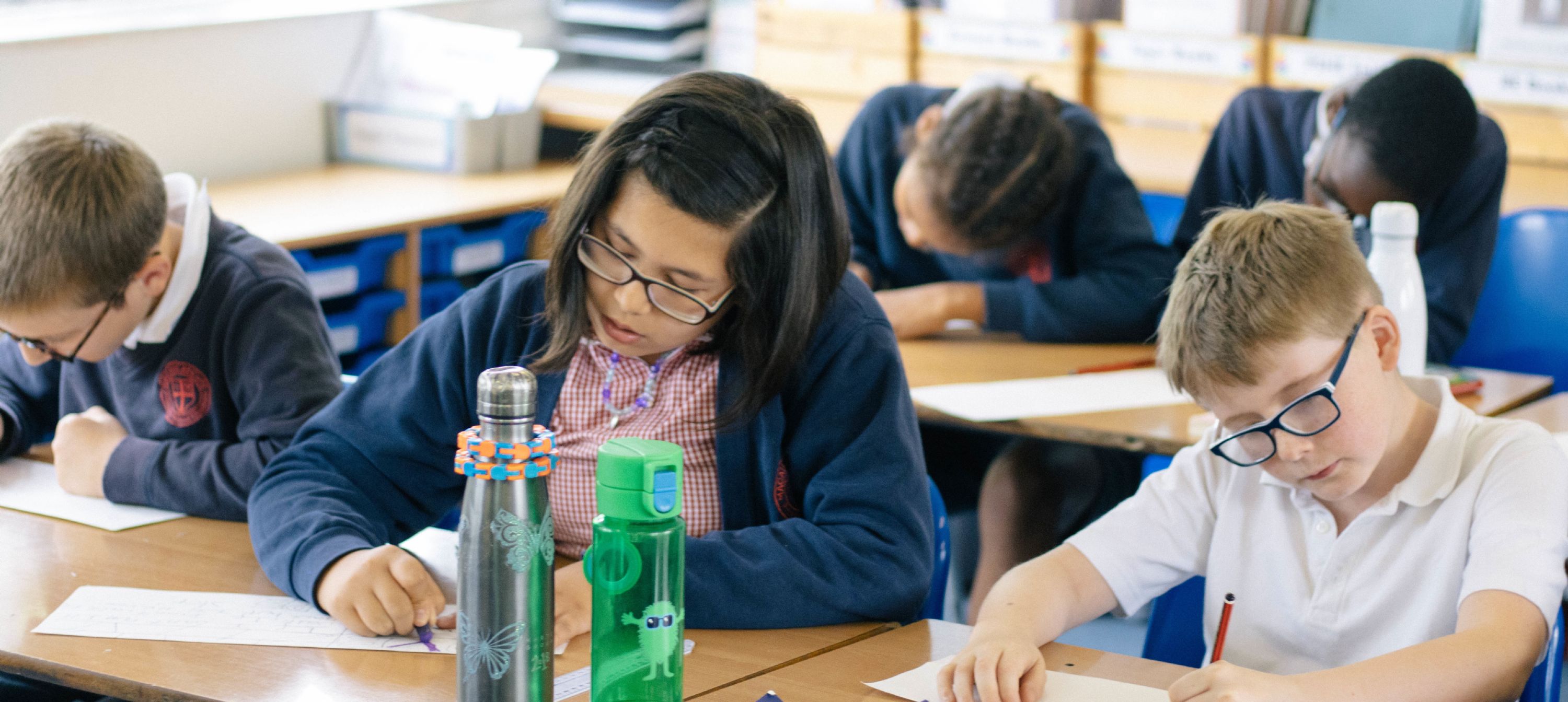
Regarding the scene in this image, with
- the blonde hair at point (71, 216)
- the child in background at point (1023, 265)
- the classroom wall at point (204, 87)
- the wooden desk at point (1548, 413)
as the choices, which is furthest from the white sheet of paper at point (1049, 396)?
the classroom wall at point (204, 87)

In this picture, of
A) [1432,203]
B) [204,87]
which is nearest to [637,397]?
[1432,203]

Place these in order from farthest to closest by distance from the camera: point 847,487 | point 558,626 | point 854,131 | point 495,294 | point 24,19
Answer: point 24,19 → point 854,131 → point 495,294 → point 847,487 → point 558,626

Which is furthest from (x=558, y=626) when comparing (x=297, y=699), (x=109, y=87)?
(x=109, y=87)

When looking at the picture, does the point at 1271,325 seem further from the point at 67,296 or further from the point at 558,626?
the point at 67,296

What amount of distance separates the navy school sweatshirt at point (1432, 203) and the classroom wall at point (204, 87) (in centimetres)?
207

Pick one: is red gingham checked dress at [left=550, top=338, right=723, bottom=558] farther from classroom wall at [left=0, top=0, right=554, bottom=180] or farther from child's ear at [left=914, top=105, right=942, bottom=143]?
classroom wall at [left=0, top=0, right=554, bottom=180]

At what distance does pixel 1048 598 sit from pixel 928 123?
1370 mm

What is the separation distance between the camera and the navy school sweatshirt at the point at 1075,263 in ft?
8.14

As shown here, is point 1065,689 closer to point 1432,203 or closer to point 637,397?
point 637,397

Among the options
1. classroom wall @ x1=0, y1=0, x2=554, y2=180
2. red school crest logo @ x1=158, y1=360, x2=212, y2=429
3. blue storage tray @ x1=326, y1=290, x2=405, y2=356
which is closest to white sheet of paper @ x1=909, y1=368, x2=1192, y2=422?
red school crest logo @ x1=158, y1=360, x2=212, y2=429

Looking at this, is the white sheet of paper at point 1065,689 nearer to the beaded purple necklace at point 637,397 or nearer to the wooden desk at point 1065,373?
the beaded purple necklace at point 637,397

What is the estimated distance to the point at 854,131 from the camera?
2840mm

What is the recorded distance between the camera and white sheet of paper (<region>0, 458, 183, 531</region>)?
5.03 ft

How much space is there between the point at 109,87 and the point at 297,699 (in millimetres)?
2404
